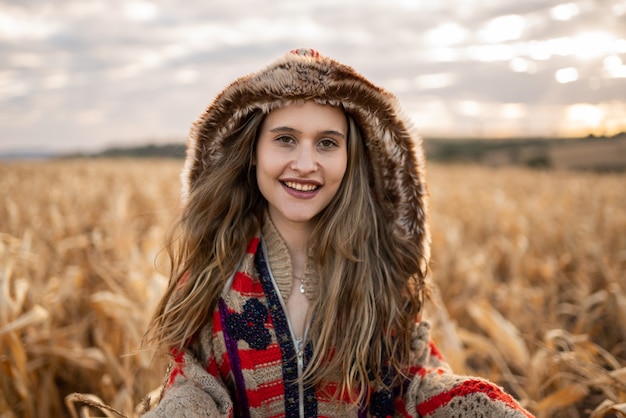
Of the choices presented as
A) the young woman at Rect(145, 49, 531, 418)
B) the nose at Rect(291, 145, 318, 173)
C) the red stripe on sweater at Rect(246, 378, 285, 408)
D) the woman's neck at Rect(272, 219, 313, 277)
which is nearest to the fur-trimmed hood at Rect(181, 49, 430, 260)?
the young woman at Rect(145, 49, 531, 418)

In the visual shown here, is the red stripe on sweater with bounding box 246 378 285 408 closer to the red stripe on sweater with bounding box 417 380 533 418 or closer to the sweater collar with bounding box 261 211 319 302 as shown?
the sweater collar with bounding box 261 211 319 302

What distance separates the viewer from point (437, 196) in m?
8.85

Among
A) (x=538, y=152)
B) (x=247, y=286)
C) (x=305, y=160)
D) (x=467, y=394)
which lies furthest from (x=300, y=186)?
(x=538, y=152)

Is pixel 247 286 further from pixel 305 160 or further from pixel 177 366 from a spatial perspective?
pixel 305 160

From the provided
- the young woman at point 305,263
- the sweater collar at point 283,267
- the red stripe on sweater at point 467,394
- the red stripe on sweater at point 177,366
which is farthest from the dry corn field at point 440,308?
the sweater collar at point 283,267

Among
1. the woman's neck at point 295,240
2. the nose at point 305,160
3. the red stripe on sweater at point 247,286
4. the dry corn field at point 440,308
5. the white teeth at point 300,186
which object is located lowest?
the dry corn field at point 440,308

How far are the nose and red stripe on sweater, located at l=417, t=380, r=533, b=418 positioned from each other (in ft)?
3.15

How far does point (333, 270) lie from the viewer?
1942 millimetres

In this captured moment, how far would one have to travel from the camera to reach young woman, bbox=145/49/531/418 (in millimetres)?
1766

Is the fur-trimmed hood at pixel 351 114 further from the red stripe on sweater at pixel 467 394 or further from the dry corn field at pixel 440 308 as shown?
the red stripe on sweater at pixel 467 394

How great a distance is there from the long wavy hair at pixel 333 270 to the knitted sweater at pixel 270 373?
6 centimetres

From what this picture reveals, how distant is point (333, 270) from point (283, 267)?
0.68 feet

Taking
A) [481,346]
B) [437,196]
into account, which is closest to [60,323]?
[481,346]

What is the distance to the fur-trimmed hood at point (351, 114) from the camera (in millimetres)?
1780
